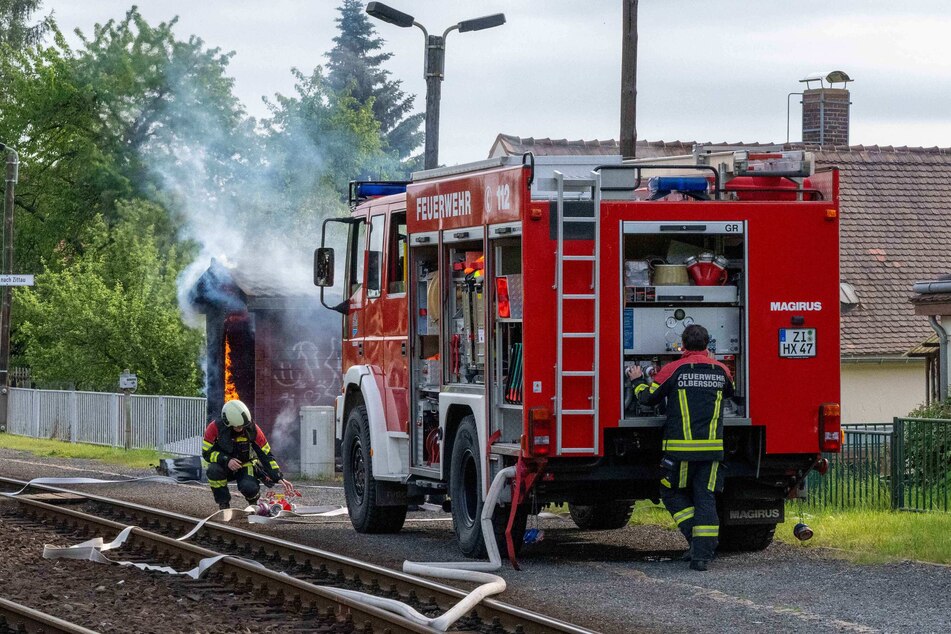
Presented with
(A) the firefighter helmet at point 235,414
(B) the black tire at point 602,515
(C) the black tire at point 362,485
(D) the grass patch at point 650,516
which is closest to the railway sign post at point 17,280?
(A) the firefighter helmet at point 235,414

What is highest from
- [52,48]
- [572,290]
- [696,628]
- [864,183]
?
[52,48]


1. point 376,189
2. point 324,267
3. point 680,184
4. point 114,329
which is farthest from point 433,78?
point 114,329

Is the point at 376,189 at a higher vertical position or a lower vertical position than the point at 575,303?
higher

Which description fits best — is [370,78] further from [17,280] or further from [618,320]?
[618,320]

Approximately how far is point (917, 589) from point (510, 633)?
319 centimetres

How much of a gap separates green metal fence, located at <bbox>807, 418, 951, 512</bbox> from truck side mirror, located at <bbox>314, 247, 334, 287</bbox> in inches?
216

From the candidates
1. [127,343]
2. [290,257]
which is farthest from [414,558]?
[127,343]

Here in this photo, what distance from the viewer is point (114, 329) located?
36062 mm

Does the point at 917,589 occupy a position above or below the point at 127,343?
below

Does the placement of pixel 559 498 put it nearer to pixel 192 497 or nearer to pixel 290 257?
pixel 192 497

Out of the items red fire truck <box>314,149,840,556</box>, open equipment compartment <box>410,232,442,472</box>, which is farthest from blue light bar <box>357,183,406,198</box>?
red fire truck <box>314,149,840,556</box>

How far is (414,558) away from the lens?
1295cm

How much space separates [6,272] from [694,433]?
26587 millimetres

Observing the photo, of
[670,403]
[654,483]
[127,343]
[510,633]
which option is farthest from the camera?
[127,343]
